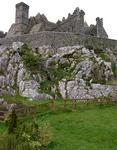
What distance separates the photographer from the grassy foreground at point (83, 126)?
28.0 metres

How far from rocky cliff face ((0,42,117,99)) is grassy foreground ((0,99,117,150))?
11109 mm

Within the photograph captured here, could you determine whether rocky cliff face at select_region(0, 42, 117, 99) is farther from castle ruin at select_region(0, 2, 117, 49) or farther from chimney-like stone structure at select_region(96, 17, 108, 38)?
chimney-like stone structure at select_region(96, 17, 108, 38)

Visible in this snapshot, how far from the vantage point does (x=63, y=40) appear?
217 feet

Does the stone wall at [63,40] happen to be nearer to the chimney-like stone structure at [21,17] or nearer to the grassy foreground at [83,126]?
the chimney-like stone structure at [21,17]

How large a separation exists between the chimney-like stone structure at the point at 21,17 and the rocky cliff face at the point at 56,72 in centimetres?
1602

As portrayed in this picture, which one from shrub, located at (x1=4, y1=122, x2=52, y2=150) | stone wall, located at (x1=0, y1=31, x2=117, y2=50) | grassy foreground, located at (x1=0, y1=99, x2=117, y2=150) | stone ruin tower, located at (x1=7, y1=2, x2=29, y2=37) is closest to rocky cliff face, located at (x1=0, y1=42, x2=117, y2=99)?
stone wall, located at (x1=0, y1=31, x2=117, y2=50)

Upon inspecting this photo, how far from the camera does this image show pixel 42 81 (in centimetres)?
5684

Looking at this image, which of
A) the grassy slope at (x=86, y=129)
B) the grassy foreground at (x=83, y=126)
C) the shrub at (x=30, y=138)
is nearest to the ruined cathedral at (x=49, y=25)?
the grassy foreground at (x=83, y=126)

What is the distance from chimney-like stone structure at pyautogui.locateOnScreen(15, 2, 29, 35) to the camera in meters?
80.0

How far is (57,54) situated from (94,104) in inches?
817

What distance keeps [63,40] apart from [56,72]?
941 cm

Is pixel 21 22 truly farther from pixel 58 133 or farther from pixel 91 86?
pixel 58 133

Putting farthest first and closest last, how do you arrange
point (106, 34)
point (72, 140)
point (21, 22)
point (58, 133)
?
point (106, 34), point (21, 22), point (58, 133), point (72, 140)

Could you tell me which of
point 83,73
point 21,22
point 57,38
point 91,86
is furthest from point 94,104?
point 21,22
